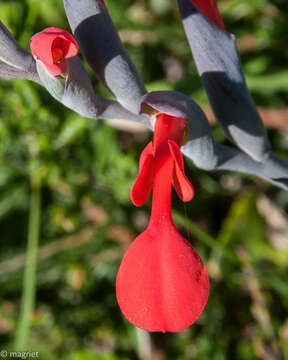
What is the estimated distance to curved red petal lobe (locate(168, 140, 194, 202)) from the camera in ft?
1.78

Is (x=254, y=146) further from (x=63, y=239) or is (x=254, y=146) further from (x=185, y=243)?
(x=63, y=239)

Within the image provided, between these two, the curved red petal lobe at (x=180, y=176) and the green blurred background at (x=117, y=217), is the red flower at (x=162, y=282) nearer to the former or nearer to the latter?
the curved red petal lobe at (x=180, y=176)

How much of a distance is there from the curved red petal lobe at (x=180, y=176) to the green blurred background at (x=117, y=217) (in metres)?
0.73

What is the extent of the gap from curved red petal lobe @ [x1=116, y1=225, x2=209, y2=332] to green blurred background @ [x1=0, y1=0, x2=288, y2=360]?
82cm

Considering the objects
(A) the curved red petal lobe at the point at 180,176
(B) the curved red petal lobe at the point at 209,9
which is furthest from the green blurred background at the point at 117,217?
(A) the curved red petal lobe at the point at 180,176

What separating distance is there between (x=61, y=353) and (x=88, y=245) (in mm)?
342

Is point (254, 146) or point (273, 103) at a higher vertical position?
point (254, 146)

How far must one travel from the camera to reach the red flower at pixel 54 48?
47 cm

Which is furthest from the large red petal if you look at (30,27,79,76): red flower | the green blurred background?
the green blurred background

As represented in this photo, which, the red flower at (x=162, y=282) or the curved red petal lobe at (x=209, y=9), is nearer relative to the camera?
the red flower at (x=162, y=282)

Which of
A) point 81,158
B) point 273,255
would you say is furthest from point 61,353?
point 273,255

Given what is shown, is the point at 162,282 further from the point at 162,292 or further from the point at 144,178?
the point at 144,178

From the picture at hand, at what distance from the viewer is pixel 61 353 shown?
4.99 feet

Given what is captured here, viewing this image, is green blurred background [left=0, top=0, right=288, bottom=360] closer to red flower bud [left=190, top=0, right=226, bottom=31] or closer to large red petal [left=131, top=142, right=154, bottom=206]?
red flower bud [left=190, top=0, right=226, bottom=31]
